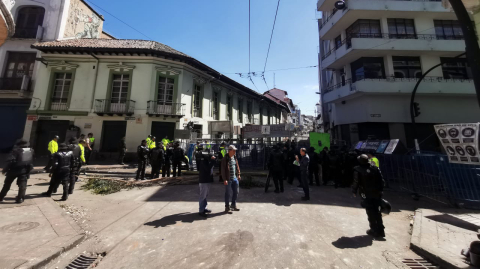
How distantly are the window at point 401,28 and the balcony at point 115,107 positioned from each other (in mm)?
20280

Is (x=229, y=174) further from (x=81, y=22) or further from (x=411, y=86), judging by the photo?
(x=81, y=22)

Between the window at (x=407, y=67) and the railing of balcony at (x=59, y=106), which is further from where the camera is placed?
the window at (x=407, y=67)

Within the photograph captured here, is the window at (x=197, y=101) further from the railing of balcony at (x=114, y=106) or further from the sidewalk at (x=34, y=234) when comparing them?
the sidewalk at (x=34, y=234)

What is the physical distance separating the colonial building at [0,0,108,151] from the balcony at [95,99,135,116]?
5889 millimetres

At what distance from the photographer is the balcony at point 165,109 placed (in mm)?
13208

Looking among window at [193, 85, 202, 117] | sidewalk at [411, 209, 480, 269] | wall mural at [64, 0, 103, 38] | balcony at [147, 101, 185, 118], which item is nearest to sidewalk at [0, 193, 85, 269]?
sidewalk at [411, 209, 480, 269]

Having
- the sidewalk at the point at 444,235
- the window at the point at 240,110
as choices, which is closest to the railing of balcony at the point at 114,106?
the window at the point at 240,110

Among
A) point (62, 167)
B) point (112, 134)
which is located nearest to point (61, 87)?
point (112, 134)

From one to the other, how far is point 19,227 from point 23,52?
19.4 metres

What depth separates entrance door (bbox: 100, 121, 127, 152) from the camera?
518 inches

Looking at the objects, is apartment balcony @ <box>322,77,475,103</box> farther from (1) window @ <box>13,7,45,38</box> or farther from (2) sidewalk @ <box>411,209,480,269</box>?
(1) window @ <box>13,7,45,38</box>

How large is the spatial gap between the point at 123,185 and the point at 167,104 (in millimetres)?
8238

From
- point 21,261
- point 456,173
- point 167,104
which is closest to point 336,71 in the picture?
point 456,173

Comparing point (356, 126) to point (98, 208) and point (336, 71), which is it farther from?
point (98, 208)
